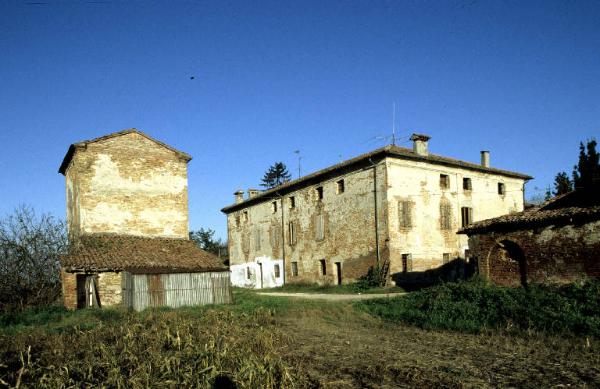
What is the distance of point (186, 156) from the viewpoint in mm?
23953

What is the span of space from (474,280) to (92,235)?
1720 centimetres

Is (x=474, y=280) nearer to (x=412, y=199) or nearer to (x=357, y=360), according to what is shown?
(x=412, y=199)

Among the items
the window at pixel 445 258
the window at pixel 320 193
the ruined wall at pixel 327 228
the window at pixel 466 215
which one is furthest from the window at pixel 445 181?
the window at pixel 320 193

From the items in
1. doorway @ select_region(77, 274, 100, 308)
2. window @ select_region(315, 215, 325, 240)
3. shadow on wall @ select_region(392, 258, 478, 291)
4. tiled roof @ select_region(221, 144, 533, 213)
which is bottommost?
shadow on wall @ select_region(392, 258, 478, 291)

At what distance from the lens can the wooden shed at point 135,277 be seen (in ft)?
56.5

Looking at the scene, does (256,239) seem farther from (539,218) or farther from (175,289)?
(539,218)

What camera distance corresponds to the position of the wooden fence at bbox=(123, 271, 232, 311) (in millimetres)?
17031

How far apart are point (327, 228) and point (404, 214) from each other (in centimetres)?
523

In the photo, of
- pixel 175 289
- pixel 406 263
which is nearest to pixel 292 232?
pixel 406 263

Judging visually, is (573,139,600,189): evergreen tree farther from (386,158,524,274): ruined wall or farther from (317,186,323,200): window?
(317,186,323,200): window

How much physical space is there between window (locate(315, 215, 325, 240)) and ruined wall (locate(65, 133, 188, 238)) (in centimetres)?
824

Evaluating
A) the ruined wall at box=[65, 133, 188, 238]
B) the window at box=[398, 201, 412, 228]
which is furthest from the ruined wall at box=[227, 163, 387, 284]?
the ruined wall at box=[65, 133, 188, 238]

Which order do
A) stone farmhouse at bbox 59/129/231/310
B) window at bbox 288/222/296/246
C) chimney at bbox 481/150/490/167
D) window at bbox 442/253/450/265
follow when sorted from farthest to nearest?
window at bbox 288/222/296/246 → chimney at bbox 481/150/490/167 → window at bbox 442/253/450/265 → stone farmhouse at bbox 59/129/231/310

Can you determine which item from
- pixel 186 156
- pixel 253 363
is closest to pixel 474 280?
pixel 253 363
